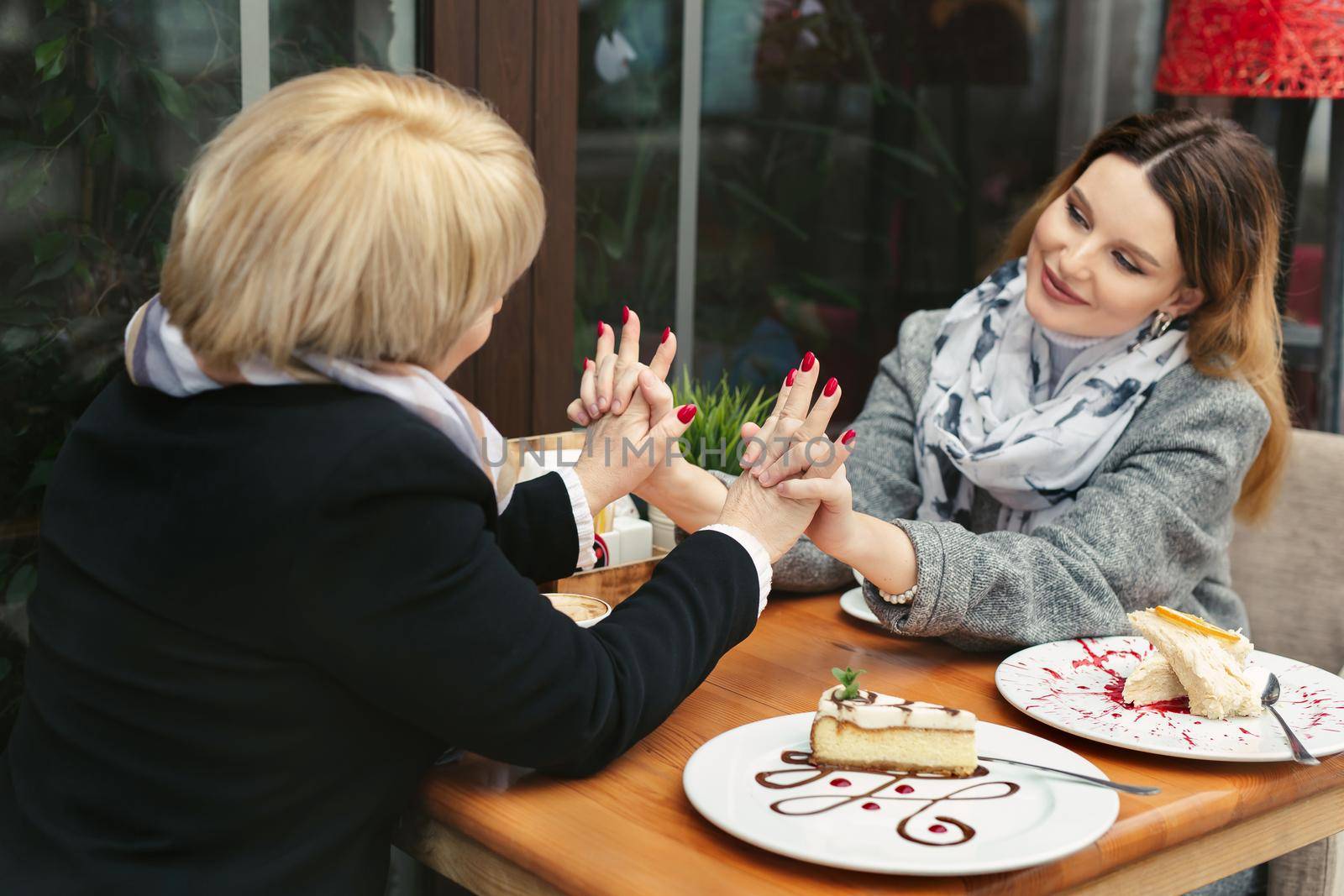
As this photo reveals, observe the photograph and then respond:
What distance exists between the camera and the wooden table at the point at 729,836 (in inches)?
39.1

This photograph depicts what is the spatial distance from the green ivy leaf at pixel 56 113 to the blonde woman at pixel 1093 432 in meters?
0.79

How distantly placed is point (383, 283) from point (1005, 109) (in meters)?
3.10

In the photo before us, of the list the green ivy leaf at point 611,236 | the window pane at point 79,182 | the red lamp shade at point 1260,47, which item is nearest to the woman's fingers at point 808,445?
the window pane at point 79,182

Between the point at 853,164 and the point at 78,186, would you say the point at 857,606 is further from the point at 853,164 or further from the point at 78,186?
the point at 853,164

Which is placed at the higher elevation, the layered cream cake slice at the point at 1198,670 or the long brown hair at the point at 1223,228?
the long brown hair at the point at 1223,228

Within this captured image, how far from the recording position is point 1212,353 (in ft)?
5.61

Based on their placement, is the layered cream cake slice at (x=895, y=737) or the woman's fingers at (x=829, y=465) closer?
the layered cream cake slice at (x=895, y=737)

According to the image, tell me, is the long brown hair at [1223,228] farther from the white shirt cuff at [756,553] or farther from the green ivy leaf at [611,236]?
the green ivy leaf at [611,236]

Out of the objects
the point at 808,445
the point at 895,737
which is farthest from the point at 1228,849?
the point at 808,445

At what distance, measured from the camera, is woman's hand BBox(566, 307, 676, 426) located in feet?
4.79

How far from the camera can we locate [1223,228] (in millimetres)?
1673

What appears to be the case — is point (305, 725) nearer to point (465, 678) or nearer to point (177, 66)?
point (465, 678)

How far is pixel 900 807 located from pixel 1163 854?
0.24 m

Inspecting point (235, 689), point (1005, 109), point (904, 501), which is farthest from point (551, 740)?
point (1005, 109)
